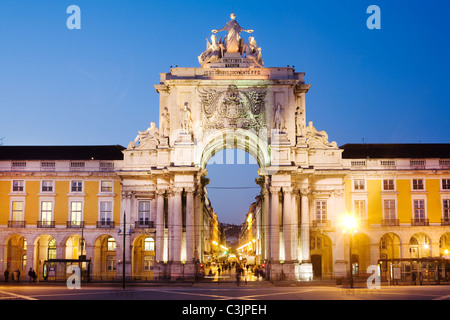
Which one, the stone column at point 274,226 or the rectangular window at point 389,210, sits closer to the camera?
the stone column at point 274,226

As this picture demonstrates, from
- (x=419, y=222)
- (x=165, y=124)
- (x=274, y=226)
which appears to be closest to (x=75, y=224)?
(x=165, y=124)

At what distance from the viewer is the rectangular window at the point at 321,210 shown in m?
63.8

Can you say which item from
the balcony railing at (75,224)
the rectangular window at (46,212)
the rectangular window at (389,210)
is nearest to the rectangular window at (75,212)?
the balcony railing at (75,224)

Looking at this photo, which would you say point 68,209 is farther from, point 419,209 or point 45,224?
point 419,209

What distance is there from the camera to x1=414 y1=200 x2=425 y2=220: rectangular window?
64562 mm

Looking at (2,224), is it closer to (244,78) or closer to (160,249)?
(160,249)

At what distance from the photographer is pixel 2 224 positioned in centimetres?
6512

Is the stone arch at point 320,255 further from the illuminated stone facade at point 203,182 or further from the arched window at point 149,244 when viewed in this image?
the arched window at point 149,244

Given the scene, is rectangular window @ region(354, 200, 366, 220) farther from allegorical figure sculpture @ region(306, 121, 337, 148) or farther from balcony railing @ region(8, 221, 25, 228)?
balcony railing @ region(8, 221, 25, 228)

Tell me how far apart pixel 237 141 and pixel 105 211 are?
16.5 metres

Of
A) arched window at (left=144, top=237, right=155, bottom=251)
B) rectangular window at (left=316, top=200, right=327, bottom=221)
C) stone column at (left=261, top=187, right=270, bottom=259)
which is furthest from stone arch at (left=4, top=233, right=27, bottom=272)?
rectangular window at (left=316, top=200, right=327, bottom=221)

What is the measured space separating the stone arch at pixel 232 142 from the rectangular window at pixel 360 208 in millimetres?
11059
